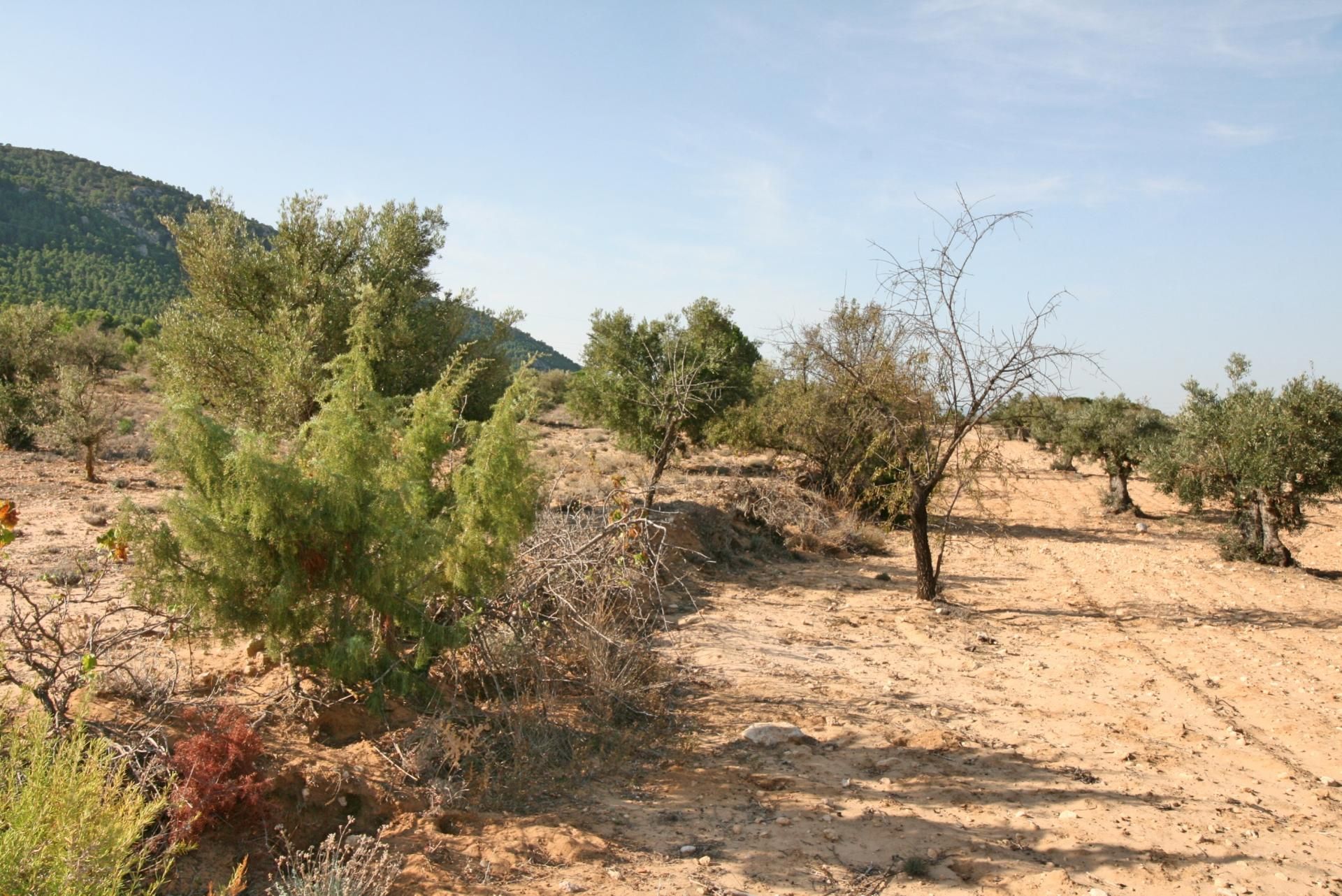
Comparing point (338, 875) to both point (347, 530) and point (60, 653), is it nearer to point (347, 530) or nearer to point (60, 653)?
point (347, 530)

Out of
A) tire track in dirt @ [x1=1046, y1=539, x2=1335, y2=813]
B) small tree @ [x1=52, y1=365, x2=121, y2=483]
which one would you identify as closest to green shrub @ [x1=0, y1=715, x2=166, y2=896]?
tire track in dirt @ [x1=1046, y1=539, x2=1335, y2=813]

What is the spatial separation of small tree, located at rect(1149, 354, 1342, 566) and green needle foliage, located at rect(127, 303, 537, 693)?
14.6 metres

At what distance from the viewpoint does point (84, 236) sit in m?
50.2

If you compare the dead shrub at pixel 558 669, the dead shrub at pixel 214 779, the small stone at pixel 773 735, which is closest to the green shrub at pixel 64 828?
the dead shrub at pixel 214 779

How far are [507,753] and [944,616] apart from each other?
7.18 metres

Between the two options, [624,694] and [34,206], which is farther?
[34,206]

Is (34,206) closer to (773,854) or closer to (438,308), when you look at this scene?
(438,308)

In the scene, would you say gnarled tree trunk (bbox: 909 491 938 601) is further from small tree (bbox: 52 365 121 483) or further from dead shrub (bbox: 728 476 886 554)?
small tree (bbox: 52 365 121 483)

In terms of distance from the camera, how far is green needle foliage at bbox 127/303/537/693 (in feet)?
15.6

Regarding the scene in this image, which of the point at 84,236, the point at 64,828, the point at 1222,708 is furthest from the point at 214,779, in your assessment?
the point at 84,236

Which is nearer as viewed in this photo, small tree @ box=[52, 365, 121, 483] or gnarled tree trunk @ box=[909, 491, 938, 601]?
gnarled tree trunk @ box=[909, 491, 938, 601]

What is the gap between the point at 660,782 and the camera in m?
5.70

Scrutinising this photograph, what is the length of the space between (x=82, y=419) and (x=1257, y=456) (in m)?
20.2

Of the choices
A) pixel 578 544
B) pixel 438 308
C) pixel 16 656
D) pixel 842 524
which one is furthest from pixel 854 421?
pixel 16 656
